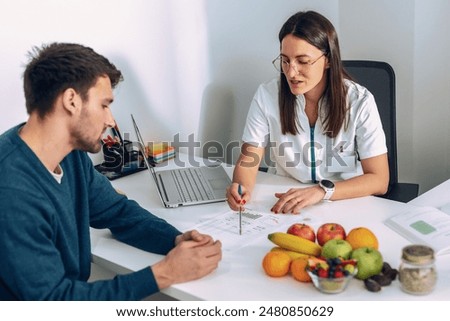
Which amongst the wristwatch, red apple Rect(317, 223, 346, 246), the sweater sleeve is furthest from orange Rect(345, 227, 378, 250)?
the sweater sleeve

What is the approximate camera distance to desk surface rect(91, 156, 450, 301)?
1.31 m

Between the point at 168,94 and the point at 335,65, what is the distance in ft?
2.36

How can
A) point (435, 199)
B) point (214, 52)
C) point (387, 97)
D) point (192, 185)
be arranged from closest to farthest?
point (435, 199), point (192, 185), point (387, 97), point (214, 52)

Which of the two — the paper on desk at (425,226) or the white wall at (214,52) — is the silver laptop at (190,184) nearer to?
the white wall at (214,52)

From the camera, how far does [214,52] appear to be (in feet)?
8.23

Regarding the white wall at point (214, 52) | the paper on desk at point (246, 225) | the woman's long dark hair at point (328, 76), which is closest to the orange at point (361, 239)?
the paper on desk at point (246, 225)

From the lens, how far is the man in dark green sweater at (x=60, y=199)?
124 centimetres

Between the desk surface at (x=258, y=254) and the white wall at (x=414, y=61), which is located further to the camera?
the white wall at (x=414, y=61)

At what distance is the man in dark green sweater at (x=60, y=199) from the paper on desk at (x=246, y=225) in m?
0.11

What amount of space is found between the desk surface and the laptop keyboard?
2.3 inches

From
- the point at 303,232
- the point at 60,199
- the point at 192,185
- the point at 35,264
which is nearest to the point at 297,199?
the point at 303,232

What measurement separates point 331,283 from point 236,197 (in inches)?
22.7

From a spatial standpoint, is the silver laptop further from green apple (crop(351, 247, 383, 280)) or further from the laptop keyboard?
green apple (crop(351, 247, 383, 280))

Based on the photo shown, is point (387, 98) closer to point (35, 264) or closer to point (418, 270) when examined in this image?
point (418, 270)
